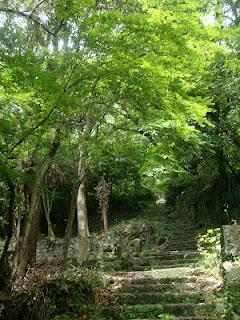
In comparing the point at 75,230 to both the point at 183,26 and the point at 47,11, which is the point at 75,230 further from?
the point at 183,26

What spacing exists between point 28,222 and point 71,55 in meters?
3.11

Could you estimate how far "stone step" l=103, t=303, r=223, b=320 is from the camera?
546 centimetres

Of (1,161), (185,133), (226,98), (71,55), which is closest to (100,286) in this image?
(1,161)

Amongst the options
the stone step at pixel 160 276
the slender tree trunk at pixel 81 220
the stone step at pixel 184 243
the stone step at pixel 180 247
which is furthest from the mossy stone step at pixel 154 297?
the stone step at pixel 184 243

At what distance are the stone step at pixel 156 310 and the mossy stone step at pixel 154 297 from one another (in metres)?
0.28

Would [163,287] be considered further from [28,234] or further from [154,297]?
[28,234]

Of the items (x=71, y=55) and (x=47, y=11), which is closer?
(x=71, y=55)

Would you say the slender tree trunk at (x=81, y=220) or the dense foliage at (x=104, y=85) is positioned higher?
the dense foliage at (x=104, y=85)

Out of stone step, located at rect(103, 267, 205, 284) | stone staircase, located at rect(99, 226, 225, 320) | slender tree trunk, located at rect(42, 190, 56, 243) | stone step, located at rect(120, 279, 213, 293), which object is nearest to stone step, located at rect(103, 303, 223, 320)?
stone staircase, located at rect(99, 226, 225, 320)

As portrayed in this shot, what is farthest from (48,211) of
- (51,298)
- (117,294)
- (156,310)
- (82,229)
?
(156,310)

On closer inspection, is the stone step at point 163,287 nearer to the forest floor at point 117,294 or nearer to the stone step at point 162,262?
the forest floor at point 117,294

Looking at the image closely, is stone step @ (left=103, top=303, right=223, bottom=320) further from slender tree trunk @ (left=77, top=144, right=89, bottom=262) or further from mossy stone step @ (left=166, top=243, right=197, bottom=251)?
mossy stone step @ (left=166, top=243, right=197, bottom=251)

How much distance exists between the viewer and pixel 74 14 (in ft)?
19.8

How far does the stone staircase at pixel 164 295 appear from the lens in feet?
18.0
